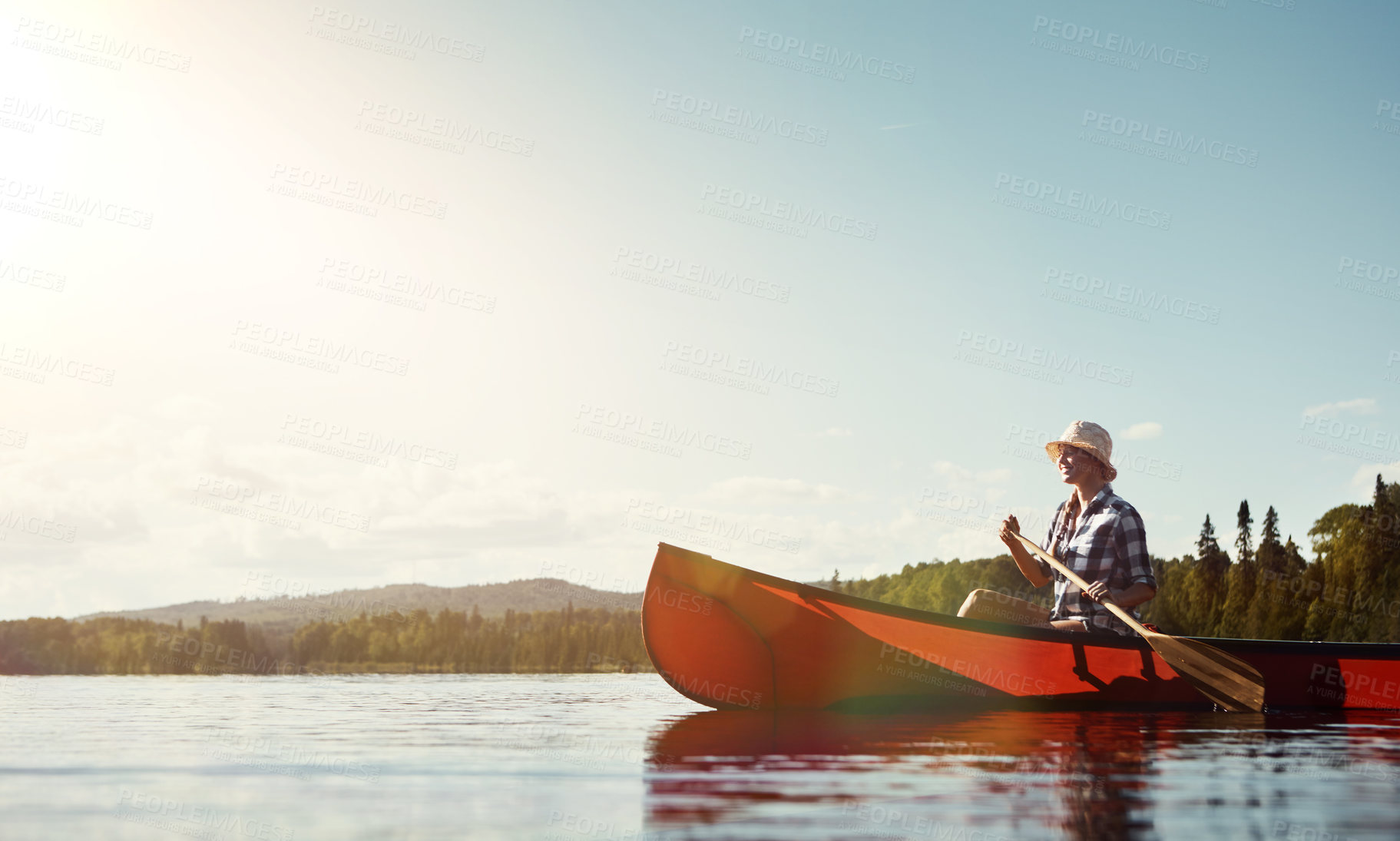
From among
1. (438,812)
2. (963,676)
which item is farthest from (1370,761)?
(438,812)

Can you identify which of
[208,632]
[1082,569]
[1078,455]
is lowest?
[208,632]

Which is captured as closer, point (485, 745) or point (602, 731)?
point (485, 745)

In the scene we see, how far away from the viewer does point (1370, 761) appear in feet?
16.0

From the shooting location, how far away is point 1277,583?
→ 54.0 metres

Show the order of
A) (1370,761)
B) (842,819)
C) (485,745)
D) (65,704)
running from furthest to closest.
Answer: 1. (65,704)
2. (485,745)
3. (1370,761)
4. (842,819)

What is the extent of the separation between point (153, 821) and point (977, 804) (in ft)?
9.49

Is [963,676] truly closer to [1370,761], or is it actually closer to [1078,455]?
[1078,455]

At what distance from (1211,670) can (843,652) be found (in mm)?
3288

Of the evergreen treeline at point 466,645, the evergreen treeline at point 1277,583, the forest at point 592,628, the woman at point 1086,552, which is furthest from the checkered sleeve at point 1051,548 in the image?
the evergreen treeline at point 466,645

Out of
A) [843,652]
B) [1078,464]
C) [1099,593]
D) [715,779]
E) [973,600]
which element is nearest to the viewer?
[715,779]

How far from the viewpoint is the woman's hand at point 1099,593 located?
775 cm

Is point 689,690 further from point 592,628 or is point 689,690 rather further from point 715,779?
point 592,628

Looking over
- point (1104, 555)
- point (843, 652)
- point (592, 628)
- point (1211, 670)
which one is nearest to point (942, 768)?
point (843, 652)

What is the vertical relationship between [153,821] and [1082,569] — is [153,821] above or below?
below
